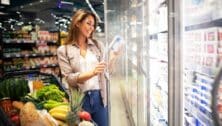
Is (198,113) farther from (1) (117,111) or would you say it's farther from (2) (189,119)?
(1) (117,111)

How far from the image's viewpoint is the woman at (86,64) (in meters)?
3.06

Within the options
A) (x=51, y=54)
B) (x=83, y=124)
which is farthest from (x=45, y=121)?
(x=51, y=54)

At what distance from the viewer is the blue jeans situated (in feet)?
10.2

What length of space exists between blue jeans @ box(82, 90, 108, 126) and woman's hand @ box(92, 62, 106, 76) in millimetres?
194

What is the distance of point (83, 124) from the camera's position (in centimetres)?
215

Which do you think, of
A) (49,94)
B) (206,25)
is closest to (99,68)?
(49,94)

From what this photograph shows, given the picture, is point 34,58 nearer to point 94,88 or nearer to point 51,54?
point 51,54

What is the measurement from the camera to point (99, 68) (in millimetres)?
3059

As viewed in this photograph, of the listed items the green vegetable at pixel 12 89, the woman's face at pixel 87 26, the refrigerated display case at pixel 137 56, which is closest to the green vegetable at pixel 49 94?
the green vegetable at pixel 12 89

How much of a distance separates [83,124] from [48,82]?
1.06m

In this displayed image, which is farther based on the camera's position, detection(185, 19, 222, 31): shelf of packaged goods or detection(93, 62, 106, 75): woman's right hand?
detection(93, 62, 106, 75): woman's right hand

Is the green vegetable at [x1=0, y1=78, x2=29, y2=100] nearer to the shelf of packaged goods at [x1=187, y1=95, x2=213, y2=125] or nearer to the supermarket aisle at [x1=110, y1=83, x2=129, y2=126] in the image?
the shelf of packaged goods at [x1=187, y1=95, x2=213, y2=125]

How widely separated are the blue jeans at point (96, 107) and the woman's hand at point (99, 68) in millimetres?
194

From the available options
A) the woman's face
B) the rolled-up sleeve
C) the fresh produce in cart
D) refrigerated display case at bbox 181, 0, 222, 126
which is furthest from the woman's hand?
refrigerated display case at bbox 181, 0, 222, 126
